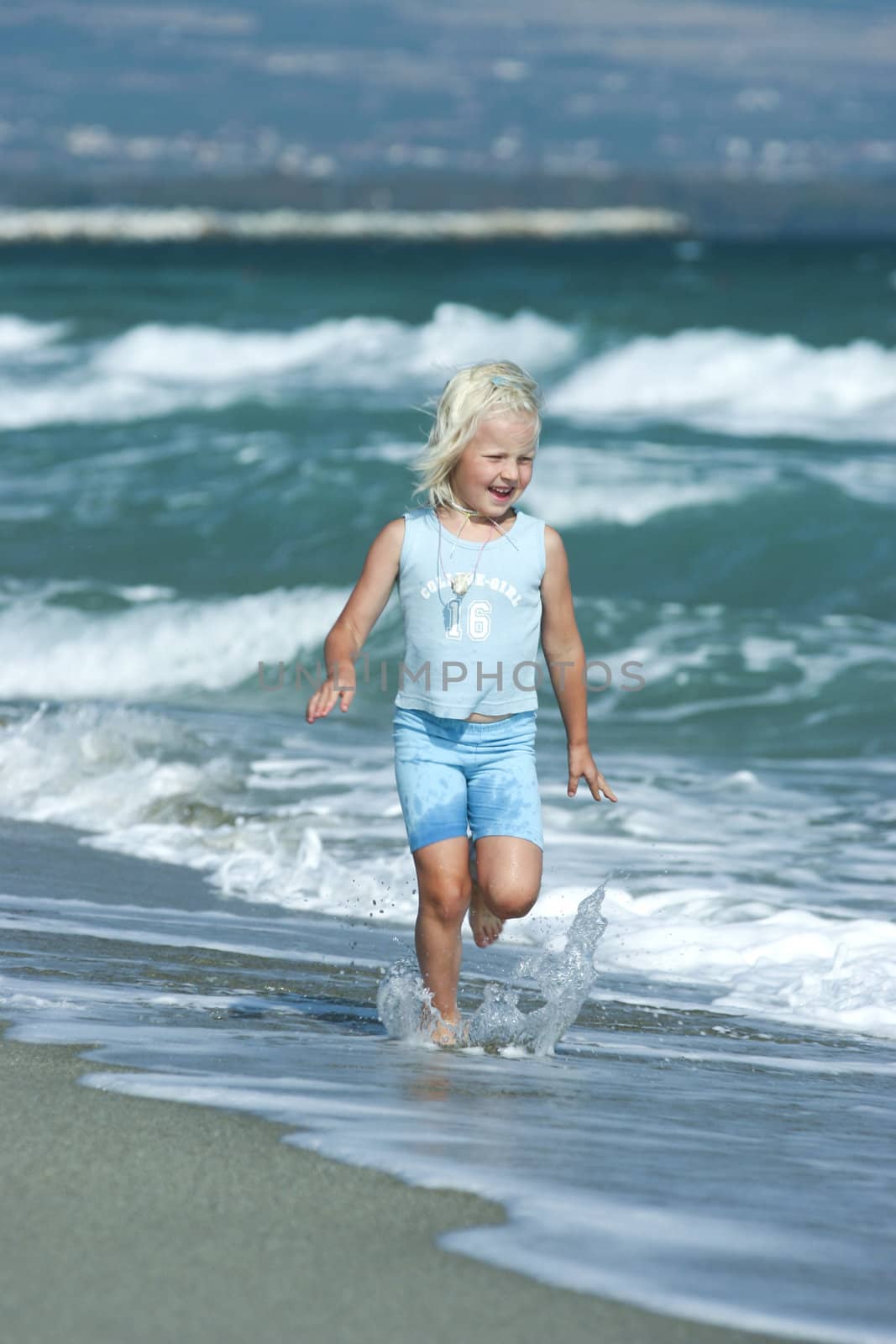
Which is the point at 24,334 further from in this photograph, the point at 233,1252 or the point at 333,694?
the point at 233,1252

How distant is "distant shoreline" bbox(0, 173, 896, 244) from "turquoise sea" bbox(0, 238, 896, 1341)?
61041 mm

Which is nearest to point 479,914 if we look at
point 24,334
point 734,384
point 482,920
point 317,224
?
point 482,920

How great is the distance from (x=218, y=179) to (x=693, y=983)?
573 ft

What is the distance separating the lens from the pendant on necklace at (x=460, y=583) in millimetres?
4020

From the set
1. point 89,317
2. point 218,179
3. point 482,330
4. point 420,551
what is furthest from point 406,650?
point 218,179

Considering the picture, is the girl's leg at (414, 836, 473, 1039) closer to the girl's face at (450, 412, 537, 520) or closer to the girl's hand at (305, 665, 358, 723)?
the girl's hand at (305, 665, 358, 723)

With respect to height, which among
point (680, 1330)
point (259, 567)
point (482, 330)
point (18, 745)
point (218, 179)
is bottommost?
point (680, 1330)

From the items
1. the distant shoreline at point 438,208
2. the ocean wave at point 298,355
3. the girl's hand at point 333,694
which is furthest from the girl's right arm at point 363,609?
the distant shoreline at point 438,208

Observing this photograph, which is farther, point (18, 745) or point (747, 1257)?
point (18, 745)

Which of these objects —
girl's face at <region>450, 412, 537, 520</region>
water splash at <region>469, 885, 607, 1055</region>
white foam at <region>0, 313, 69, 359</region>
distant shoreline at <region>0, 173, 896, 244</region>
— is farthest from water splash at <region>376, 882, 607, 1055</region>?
distant shoreline at <region>0, 173, 896, 244</region>

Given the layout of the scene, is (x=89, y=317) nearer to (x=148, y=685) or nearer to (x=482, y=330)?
(x=482, y=330)

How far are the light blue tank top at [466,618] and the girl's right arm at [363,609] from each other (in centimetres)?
3

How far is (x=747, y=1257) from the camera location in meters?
2.68

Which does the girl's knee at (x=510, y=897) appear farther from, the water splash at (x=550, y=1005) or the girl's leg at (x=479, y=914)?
the water splash at (x=550, y=1005)
